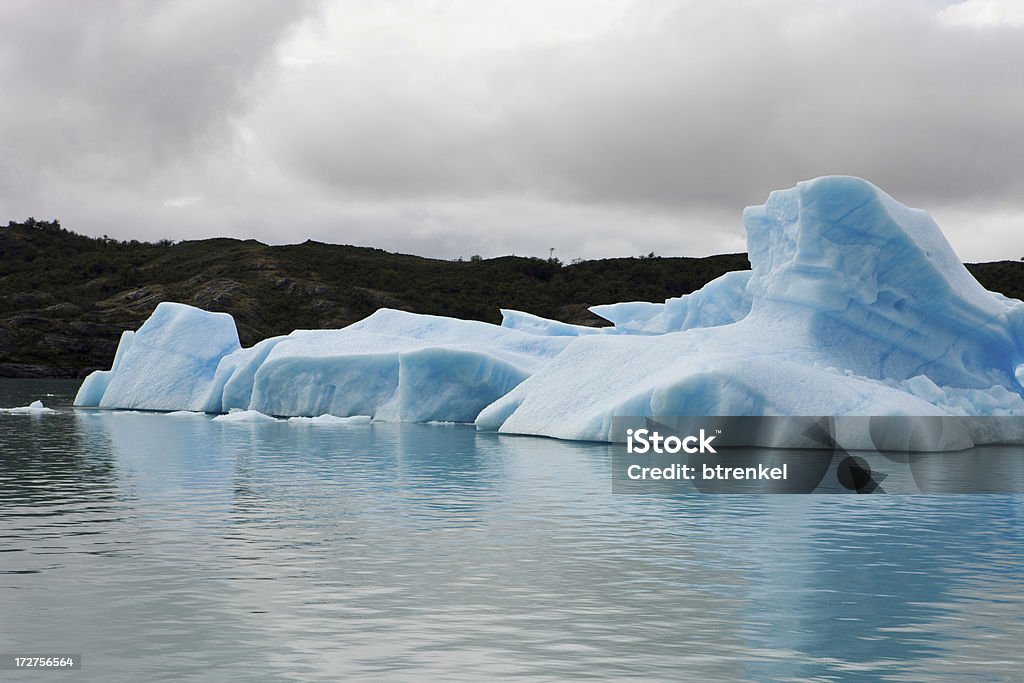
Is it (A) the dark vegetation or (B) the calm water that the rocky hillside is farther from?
(B) the calm water

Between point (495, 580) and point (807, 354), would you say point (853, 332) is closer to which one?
point (807, 354)

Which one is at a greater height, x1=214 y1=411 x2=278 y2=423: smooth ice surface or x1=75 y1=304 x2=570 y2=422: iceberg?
x1=75 y1=304 x2=570 y2=422: iceberg

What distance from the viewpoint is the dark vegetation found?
80188mm

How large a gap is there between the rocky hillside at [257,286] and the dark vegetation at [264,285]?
0.39ft

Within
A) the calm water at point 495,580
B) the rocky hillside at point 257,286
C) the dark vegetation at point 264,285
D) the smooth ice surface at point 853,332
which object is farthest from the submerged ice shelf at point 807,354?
the rocky hillside at point 257,286

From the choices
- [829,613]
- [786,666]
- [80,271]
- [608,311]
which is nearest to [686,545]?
[829,613]

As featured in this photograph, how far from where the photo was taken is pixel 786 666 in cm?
635

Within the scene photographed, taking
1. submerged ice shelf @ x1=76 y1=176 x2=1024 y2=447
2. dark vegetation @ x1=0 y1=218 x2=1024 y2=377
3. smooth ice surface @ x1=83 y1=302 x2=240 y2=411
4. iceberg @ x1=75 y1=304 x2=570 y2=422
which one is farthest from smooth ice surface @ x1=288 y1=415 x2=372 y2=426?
dark vegetation @ x1=0 y1=218 x2=1024 y2=377

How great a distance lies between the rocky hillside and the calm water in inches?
2679

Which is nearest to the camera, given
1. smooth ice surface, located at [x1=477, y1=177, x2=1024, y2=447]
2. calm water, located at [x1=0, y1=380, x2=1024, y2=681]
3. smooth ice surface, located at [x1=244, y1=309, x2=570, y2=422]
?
calm water, located at [x1=0, y1=380, x2=1024, y2=681]

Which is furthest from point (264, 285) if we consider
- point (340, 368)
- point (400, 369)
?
point (400, 369)

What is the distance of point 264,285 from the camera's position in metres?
95.2

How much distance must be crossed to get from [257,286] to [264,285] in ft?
2.53

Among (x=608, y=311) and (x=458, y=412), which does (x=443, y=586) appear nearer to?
(x=458, y=412)
